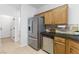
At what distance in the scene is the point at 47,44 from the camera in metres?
2.82

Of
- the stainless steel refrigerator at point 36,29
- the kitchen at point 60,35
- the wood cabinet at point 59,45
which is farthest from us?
the stainless steel refrigerator at point 36,29

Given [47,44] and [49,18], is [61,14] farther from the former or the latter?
[47,44]

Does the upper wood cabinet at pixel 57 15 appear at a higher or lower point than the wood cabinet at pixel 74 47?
higher

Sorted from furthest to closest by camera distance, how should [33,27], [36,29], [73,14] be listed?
[33,27]
[36,29]
[73,14]

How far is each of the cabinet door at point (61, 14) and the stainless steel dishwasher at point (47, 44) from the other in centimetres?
54

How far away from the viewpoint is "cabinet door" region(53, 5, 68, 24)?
2311 mm

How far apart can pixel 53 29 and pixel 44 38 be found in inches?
16.8

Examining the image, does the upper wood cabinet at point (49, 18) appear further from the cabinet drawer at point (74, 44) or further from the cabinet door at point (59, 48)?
the cabinet drawer at point (74, 44)

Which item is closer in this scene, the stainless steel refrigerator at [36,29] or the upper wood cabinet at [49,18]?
the upper wood cabinet at [49,18]

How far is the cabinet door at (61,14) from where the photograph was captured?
2311mm

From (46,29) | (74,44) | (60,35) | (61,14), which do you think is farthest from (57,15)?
(74,44)

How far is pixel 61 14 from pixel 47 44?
0.93 metres

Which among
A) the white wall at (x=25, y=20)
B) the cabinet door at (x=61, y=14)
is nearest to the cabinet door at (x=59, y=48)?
the cabinet door at (x=61, y=14)
